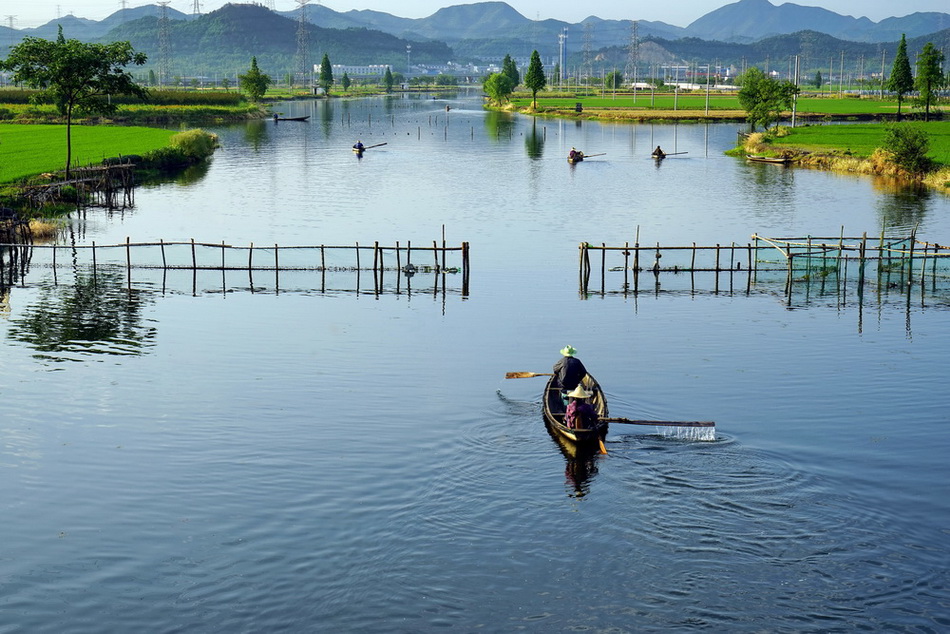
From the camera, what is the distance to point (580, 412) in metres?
30.6

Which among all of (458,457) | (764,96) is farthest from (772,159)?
(458,457)

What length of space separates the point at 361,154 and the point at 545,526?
110 metres

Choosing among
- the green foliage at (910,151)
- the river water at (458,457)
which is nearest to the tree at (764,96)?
the green foliage at (910,151)

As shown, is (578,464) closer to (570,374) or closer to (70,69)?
(570,374)

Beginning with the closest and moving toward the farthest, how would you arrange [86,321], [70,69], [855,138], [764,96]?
[86,321] < [70,69] < [855,138] < [764,96]

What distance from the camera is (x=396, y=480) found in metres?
29.2

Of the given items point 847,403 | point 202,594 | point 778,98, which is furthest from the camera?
point 778,98

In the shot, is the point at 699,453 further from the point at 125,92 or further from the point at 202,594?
the point at 125,92

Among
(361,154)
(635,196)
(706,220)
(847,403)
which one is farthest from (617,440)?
(361,154)

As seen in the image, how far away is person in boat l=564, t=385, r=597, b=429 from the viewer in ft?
100

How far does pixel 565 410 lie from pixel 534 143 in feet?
393

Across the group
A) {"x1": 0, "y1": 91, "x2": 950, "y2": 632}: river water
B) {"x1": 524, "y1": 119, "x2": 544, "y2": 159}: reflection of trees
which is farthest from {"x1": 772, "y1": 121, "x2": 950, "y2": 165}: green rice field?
{"x1": 0, "y1": 91, "x2": 950, "y2": 632}: river water

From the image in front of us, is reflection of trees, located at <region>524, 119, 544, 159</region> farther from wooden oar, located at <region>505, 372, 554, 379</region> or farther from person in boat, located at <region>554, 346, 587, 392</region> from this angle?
person in boat, located at <region>554, 346, 587, 392</region>

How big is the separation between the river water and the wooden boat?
67 centimetres
